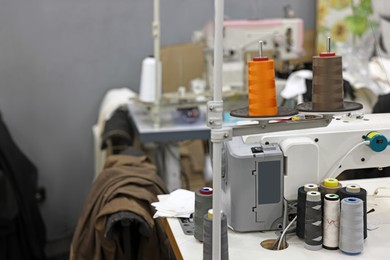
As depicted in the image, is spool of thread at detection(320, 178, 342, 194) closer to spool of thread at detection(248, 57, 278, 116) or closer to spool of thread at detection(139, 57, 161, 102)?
spool of thread at detection(248, 57, 278, 116)

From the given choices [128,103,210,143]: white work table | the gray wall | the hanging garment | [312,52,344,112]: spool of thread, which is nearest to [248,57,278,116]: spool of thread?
[312,52,344,112]: spool of thread

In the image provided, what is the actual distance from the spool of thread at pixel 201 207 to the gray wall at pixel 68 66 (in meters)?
2.47

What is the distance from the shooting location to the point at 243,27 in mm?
3291

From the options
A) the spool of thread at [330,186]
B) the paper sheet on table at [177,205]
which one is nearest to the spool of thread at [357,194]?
the spool of thread at [330,186]

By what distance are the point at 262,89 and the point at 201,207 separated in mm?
353

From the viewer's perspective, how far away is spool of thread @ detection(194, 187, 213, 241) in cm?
169

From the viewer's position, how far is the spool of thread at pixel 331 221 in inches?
63.8

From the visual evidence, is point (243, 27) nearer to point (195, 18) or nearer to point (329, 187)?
point (195, 18)

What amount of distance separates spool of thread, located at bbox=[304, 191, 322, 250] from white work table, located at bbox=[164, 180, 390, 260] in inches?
0.8

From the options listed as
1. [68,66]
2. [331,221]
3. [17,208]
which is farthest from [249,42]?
[331,221]

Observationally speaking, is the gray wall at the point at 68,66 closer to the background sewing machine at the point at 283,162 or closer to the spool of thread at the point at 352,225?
the background sewing machine at the point at 283,162

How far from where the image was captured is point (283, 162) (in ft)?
5.80

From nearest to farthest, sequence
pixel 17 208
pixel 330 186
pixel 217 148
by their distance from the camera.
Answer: pixel 217 148
pixel 330 186
pixel 17 208

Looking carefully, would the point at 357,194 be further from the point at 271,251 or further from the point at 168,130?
the point at 168,130
